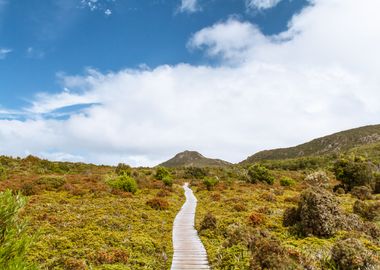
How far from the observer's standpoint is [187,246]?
1791 centimetres

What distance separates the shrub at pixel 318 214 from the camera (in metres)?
19.8

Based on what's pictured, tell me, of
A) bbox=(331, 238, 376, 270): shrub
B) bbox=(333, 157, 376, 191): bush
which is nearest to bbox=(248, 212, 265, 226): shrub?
bbox=(331, 238, 376, 270): shrub

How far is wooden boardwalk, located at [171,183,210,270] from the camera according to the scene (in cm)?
1468

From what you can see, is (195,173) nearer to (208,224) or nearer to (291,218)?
(291,218)

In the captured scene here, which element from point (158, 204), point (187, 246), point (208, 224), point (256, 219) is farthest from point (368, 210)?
point (158, 204)

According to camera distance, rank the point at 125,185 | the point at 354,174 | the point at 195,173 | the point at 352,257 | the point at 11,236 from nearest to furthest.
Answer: the point at 11,236
the point at 352,257
the point at 125,185
the point at 354,174
the point at 195,173

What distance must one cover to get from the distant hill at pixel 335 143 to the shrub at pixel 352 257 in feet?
439

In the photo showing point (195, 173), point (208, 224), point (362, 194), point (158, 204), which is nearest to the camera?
point (208, 224)

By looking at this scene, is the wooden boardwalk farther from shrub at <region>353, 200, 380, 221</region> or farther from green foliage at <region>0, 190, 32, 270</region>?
shrub at <region>353, 200, 380, 221</region>

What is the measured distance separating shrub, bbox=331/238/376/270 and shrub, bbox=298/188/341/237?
5.47 metres

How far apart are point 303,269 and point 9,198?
412 inches

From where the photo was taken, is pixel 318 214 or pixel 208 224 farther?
pixel 208 224

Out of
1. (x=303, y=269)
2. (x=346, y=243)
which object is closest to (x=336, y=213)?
(x=346, y=243)

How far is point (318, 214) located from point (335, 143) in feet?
476
